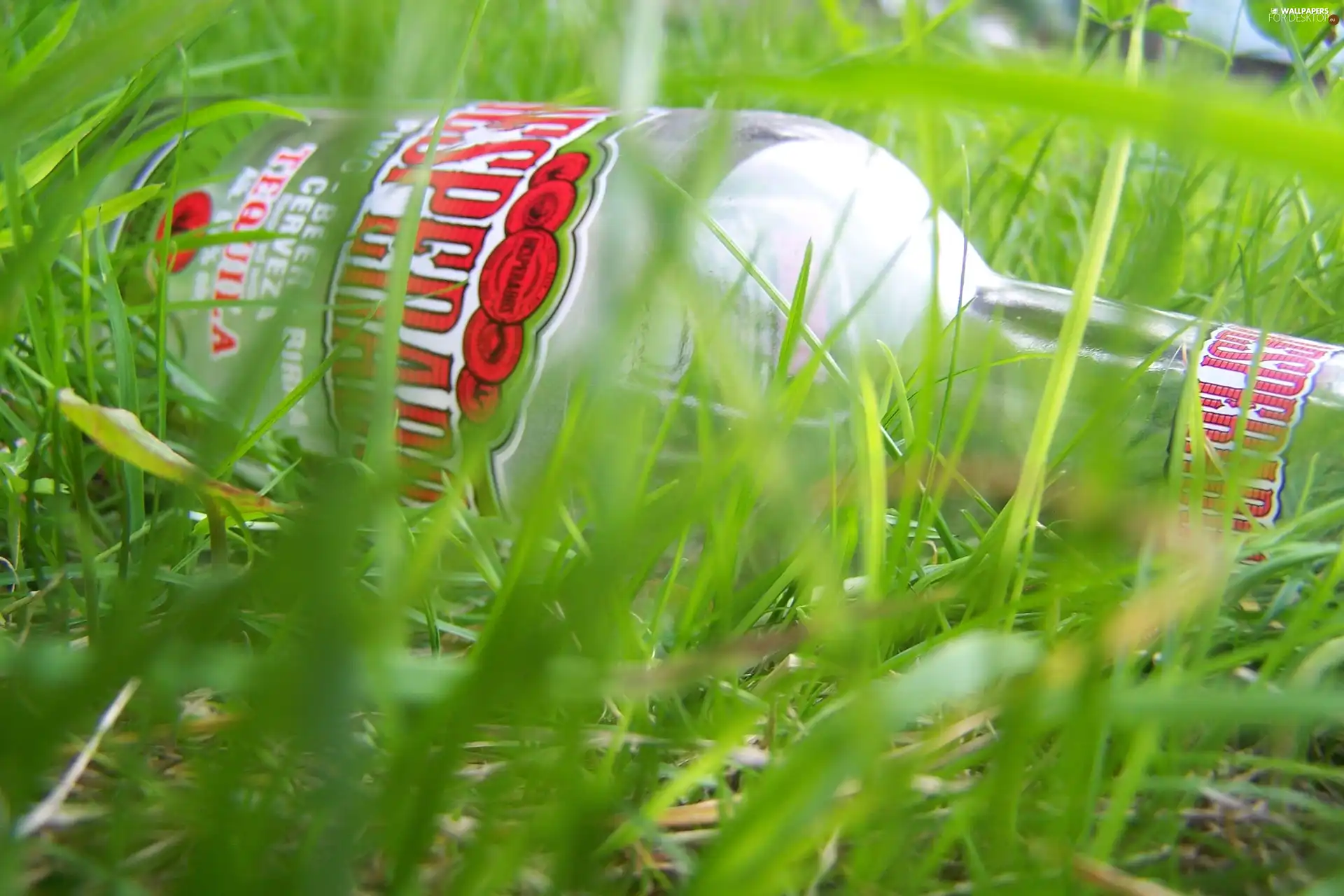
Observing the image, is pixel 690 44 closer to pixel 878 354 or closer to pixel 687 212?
pixel 878 354

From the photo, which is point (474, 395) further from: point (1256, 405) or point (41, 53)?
point (1256, 405)

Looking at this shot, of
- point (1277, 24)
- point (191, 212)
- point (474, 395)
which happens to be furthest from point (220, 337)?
point (1277, 24)

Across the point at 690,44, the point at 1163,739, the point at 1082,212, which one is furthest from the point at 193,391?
the point at 690,44

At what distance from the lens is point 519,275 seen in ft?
1.75

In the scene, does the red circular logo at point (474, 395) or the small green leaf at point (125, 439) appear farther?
the red circular logo at point (474, 395)

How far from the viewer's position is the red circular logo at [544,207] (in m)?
0.54

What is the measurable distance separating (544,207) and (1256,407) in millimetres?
388

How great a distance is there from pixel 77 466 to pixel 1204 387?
50 centimetres

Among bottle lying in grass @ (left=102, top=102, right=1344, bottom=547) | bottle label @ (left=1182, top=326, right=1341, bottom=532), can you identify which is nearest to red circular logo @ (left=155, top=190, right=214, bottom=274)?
bottle lying in grass @ (left=102, top=102, right=1344, bottom=547)

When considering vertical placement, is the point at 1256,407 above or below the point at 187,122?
below

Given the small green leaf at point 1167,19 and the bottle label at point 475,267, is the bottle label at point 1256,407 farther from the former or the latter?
the bottle label at point 475,267

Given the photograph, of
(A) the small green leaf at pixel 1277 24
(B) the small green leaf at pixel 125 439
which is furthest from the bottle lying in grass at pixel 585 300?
(A) the small green leaf at pixel 1277 24

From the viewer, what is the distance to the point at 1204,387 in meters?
0.47

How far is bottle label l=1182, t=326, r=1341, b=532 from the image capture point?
1.43 ft
